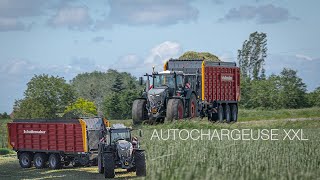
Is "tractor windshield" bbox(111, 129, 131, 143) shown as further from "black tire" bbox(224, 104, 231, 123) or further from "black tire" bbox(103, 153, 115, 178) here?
"black tire" bbox(224, 104, 231, 123)

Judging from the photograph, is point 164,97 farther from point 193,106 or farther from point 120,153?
point 120,153

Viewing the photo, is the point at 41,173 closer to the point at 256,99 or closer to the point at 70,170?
the point at 70,170

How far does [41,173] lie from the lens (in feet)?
93.7

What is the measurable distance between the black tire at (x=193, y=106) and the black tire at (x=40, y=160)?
733cm

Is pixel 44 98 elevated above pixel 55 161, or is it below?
above

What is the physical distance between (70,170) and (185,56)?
77.1ft

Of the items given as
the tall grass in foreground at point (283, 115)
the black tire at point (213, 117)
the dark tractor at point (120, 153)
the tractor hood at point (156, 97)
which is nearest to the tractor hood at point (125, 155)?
the dark tractor at point (120, 153)

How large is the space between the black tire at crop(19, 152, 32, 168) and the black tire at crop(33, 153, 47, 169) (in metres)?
0.49

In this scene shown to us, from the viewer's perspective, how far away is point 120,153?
2462 cm

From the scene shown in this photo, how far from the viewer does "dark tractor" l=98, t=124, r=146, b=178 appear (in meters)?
24.0

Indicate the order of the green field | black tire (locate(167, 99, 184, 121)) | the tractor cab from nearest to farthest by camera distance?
1. the green field
2. black tire (locate(167, 99, 184, 121))
3. the tractor cab

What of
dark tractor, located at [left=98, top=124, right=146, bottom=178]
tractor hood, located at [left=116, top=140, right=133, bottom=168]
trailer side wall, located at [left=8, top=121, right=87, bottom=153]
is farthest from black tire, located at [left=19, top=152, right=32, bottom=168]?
tractor hood, located at [left=116, top=140, right=133, bottom=168]

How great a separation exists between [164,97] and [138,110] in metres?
1.42

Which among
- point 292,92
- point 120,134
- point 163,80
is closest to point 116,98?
point 292,92
